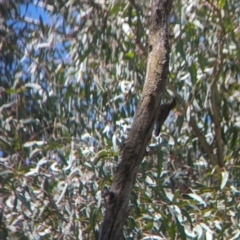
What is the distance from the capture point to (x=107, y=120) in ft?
10.4

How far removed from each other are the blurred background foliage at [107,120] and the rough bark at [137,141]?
38.0 inches

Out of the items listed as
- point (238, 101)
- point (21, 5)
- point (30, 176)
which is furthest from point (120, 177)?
point (238, 101)

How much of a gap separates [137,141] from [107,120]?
1456mm

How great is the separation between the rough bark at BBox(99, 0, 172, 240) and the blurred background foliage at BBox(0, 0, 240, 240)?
3.17 ft

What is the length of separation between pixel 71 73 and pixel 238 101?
779 mm

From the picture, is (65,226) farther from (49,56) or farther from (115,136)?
(49,56)

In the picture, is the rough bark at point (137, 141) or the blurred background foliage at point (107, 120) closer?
the rough bark at point (137, 141)

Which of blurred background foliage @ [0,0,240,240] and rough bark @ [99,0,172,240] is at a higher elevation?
blurred background foliage @ [0,0,240,240]

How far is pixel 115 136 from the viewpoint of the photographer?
2.96 meters

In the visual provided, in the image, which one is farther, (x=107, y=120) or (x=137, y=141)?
(x=107, y=120)

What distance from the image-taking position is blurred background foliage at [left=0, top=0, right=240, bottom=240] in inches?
111

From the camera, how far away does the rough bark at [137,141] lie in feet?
5.52

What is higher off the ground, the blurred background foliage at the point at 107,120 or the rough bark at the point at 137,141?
the blurred background foliage at the point at 107,120

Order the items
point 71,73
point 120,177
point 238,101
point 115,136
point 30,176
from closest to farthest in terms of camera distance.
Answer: point 120,177 < point 30,176 < point 115,136 < point 71,73 < point 238,101
